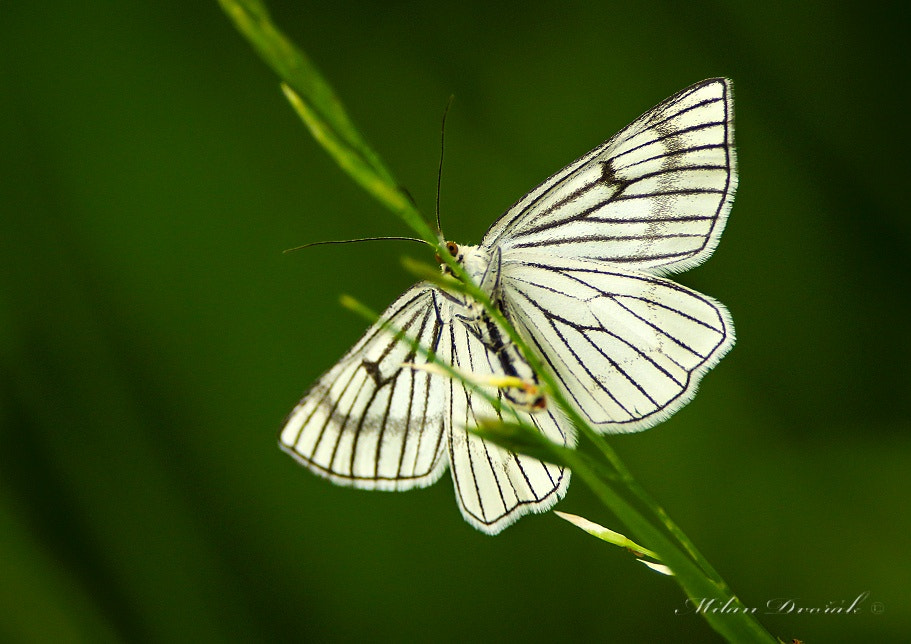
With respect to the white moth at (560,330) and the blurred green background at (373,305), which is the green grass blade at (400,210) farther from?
the blurred green background at (373,305)

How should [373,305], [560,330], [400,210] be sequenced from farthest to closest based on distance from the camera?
[373,305] < [560,330] < [400,210]

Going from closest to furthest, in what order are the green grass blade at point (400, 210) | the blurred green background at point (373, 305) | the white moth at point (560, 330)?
the green grass blade at point (400, 210) → the white moth at point (560, 330) → the blurred green background at point (373, 305)

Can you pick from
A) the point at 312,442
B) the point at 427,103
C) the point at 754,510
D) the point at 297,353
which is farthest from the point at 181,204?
the point at 754,510

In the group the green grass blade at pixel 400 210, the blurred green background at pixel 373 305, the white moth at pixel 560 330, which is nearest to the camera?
the green grass blade at pixel 400 210

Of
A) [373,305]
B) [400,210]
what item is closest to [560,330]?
[373,305]

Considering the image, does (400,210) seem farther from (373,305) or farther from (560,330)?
(373,305)

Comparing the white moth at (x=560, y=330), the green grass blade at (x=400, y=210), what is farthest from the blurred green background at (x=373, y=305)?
the green grass blade at (x=400, y=210)
